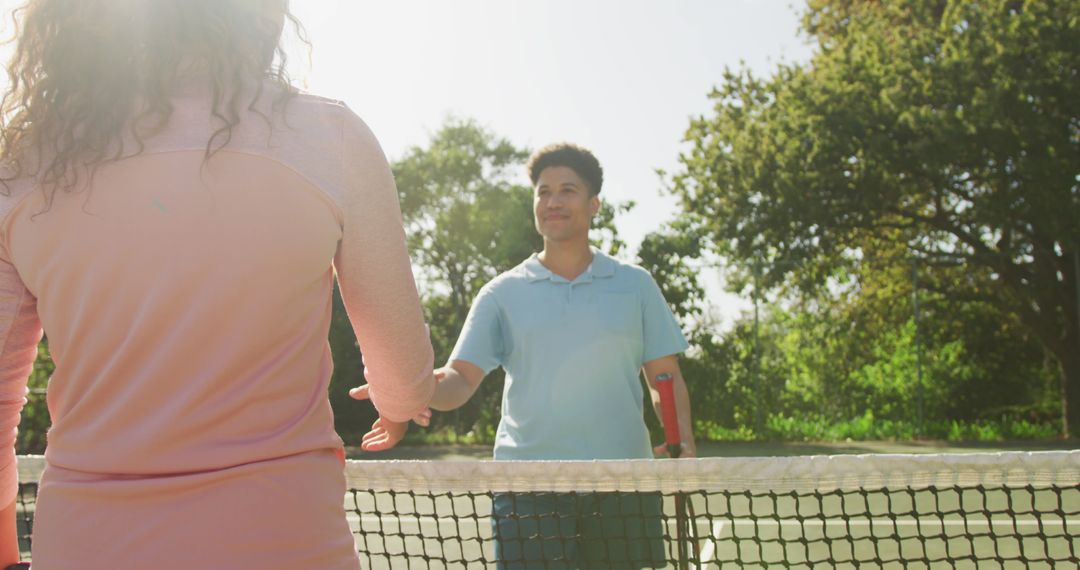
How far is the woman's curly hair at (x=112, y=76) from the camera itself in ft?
4.26

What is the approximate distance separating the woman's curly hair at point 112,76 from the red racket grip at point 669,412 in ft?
6.58

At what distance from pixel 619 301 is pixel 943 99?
13.6 m

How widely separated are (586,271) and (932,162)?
42.7 ft

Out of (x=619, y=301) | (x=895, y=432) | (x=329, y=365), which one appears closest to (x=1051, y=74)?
(x=895, y=432)

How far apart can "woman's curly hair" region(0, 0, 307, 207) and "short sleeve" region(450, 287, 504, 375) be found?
2289 mm

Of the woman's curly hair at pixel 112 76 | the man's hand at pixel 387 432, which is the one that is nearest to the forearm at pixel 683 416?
the man's hand at pixel 387 432

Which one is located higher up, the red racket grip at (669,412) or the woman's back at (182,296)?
the woman's back at (182,296)

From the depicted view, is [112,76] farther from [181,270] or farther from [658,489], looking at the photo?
[658,489]

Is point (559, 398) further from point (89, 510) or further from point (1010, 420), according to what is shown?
point (1010, 420)

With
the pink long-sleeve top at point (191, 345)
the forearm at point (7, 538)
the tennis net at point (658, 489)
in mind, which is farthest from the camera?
the tennis net at point (658, 489)

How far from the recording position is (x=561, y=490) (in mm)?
3141

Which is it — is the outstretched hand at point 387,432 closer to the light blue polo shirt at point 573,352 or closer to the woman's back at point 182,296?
the woman's back at point 182,296

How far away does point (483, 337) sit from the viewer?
3.66 m

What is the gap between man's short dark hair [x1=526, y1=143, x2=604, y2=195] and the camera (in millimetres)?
3816
